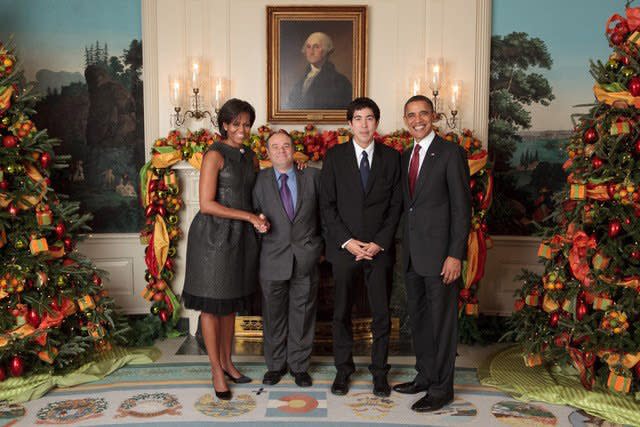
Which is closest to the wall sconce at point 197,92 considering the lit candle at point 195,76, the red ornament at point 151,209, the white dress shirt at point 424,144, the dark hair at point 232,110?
the lit candle at point 195,76

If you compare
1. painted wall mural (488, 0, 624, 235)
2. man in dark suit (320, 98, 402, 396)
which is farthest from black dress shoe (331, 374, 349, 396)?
painted wall mural (488, 0, 624, 235)

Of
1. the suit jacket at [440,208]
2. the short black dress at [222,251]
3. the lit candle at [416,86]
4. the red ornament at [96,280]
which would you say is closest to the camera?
the suit jacket at [440,208]

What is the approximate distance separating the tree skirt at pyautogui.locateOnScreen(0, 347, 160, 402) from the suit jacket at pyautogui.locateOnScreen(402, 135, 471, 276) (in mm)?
2256

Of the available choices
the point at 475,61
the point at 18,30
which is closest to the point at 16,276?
the point at 18,30

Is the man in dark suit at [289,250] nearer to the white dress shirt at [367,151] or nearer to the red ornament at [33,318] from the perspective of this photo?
the white dress shirt at [367,151]

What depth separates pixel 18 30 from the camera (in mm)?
4957

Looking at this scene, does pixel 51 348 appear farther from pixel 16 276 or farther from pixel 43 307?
pixel 16 276

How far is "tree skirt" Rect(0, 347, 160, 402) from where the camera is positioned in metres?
3.68

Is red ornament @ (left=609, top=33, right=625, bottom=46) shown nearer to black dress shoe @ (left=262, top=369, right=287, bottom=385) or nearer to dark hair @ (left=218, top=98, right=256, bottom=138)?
dark hair @ (left=218, top=98, right=256, bottom=138)

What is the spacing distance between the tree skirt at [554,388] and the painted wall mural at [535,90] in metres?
1.44

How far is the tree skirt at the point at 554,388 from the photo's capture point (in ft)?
11.3

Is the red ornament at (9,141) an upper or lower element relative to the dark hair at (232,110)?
lower

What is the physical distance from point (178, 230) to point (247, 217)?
163 cm

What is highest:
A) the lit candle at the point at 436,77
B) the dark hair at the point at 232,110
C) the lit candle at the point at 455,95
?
the lit candle at the point at 436,77
